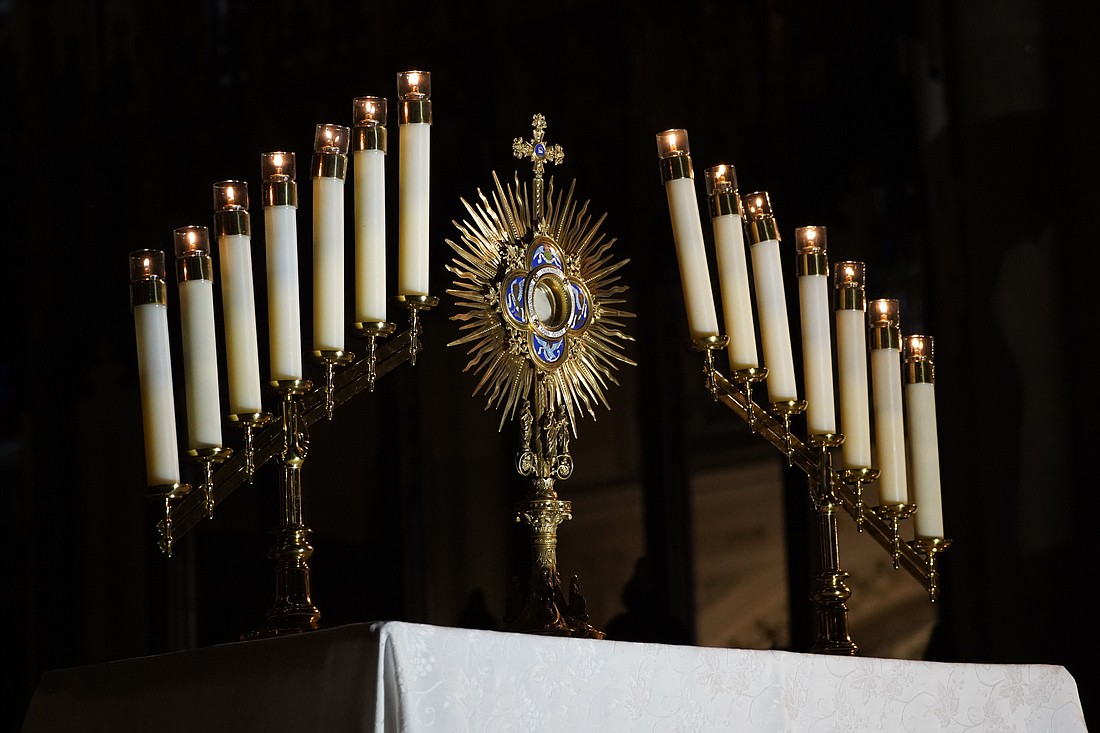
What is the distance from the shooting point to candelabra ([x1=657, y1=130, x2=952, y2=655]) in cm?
271

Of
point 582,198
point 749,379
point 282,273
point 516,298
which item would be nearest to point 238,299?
point 282,273

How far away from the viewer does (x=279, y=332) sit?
223 cm

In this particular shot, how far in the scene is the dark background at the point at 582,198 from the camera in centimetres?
390

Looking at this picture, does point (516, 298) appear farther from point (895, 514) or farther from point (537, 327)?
Answer: point (895, 514)

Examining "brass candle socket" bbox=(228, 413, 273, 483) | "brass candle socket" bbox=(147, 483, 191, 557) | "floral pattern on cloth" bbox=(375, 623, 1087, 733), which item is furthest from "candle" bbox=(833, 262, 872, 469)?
"brass candle socket" bbox=(147, 483, 191, 557)

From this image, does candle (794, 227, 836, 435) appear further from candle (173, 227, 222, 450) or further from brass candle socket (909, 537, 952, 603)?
candle (173, 227, 222, 450)

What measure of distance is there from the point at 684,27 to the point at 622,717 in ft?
9.38

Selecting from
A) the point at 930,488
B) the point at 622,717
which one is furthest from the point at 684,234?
the point at 622,717

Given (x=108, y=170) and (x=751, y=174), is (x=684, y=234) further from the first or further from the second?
(x=108, y=170)

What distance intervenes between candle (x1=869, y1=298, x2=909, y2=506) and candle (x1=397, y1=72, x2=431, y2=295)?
2.96 feet

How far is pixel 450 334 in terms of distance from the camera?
159 inches

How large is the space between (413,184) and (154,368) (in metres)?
0.47

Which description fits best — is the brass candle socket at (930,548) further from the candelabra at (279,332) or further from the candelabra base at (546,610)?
the candelabra at (279,332)

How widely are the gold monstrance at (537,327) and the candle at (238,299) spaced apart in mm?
372
